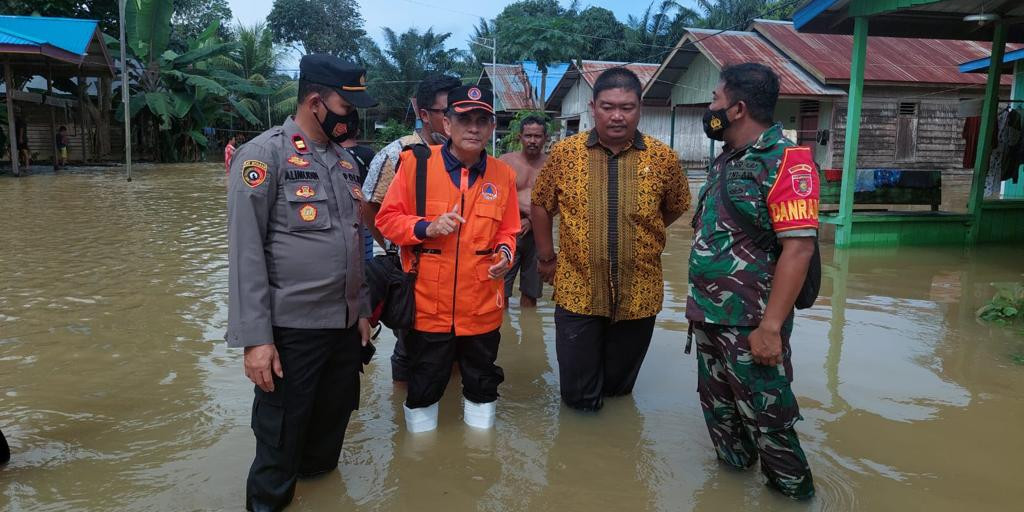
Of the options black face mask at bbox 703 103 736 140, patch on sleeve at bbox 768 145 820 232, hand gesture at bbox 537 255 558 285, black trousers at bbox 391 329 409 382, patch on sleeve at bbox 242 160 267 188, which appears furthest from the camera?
black trousers at bbox 391 329 409 382

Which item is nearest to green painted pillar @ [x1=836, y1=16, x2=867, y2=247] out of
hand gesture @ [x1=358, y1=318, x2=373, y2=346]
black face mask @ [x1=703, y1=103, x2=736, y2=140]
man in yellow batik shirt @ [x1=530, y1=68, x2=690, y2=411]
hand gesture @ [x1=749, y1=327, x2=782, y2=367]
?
man in yellow batik shirt @ [x1=530, y1=68, x2=690, y2=411]

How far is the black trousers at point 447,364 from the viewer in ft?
11.4

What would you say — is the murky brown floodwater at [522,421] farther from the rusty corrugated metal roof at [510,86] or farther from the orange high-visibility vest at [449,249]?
the rusty corrugated metal roof at [510,86]

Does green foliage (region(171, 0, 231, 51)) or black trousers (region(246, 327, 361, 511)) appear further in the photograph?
green foliage (region(171, 0, 231, 51))

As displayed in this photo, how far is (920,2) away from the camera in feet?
26.4

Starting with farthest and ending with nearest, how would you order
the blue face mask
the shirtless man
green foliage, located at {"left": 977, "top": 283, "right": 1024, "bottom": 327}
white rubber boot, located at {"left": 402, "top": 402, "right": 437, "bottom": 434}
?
green foliage, located at {"left": 977, "top": 283, "right": 1024, "bottom": 327}
the shirtless man
white rubber boot, located at {"left": 402, "top": 402, "right": 437, "bottom": 434}
the blue face mask

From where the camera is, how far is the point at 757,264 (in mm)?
2838

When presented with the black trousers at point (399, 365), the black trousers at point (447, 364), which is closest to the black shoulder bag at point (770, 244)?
the black trousers at point (447, 364)

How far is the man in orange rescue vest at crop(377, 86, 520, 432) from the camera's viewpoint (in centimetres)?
340

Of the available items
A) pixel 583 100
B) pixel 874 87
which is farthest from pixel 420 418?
pixel 583 100

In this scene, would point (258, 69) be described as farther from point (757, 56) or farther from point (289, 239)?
point (289, 239)

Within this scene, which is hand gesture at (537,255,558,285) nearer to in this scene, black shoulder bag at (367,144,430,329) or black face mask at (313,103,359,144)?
black shoulder bag at (367,144,430,329)

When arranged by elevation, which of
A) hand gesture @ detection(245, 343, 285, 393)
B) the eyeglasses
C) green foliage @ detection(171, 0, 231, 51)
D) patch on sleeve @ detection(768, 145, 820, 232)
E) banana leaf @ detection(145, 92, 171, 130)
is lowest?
hand gesture @ detection(245, 343, 285, 393)

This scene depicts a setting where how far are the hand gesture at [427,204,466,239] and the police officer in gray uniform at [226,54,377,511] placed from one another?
39 cm
